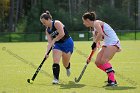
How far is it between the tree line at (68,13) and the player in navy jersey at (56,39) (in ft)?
104

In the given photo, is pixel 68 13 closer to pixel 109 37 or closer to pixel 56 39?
pixel 56 39

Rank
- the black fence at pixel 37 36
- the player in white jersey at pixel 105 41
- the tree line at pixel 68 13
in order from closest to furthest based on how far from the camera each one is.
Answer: the player in white jersey at pixel 105 41
the black fence at pixel 37 36
the tree line at pixel 68 13

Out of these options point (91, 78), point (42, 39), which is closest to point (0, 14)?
point (42, 39)

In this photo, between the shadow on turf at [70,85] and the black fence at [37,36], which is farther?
the black fence at [37,36]

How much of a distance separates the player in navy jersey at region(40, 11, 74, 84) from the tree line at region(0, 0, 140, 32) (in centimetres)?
3184

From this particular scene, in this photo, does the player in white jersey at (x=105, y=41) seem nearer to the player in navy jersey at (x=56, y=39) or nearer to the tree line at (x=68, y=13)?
the player in navy jersey at (x=56, y=39)

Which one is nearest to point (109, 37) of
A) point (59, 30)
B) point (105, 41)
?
point (105, 41)

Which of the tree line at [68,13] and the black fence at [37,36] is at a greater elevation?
the tree line at [68,13]

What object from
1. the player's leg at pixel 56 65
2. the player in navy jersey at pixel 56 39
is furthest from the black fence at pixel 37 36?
the player's leg at pixel 56 65

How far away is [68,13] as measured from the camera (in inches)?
2008

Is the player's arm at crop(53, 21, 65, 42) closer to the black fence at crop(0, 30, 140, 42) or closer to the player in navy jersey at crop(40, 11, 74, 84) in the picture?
the player in navy jersey at crop(40, 11, 74, 84)

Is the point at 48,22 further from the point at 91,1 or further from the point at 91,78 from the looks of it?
the point at 91,1

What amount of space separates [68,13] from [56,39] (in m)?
39.4

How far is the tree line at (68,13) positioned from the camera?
4781 centimetres
